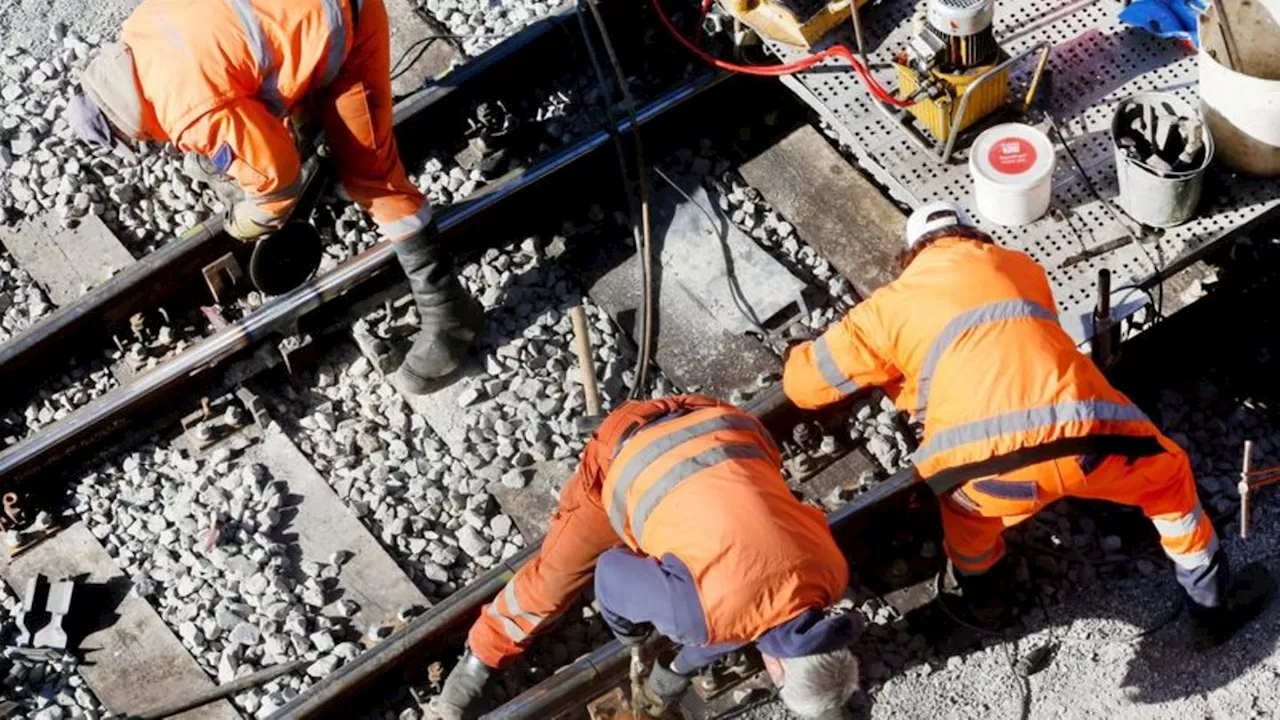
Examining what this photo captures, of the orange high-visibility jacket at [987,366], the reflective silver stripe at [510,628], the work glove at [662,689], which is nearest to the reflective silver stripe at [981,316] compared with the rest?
the orange high-visibility jacket at [987,366]

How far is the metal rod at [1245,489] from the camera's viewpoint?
7156mm

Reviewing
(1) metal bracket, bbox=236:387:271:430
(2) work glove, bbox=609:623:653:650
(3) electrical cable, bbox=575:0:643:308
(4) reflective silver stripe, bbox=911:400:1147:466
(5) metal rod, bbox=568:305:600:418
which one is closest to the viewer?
(4) reflective silver stripe, bbox=911:400:1147:466

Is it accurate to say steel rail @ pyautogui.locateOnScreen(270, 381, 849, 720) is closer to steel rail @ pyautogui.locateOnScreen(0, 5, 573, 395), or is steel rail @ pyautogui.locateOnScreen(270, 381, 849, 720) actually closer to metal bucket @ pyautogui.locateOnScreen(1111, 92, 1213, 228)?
steel rail @ pyautogui.locateOnScreen(0, 5, 573, 395)

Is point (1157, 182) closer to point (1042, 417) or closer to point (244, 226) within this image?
point (1042, 417)

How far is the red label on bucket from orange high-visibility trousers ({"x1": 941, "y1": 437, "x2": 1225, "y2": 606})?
1.54m

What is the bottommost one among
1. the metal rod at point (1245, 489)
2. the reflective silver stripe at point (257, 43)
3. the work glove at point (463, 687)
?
the metal rod at point (1245, 489)

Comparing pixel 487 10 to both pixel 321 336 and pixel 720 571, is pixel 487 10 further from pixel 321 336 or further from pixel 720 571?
pixel 720 571

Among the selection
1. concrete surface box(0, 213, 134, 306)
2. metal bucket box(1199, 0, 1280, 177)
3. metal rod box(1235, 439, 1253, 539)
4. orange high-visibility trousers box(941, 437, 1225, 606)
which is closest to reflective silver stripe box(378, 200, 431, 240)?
concrete surface box(0, 213, 134, 306)

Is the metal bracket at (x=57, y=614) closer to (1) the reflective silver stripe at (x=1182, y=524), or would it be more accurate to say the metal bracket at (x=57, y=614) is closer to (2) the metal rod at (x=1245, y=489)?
(1) the reflective silver stripe at (x=1182, y=524)

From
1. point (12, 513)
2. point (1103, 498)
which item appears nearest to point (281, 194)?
point (12, 513)

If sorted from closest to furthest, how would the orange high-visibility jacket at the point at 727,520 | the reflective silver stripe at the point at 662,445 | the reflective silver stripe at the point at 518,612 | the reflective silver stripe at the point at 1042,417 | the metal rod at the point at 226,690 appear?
the orange high-visibility jacket at the point at 727,520, the reflective silver stripe at the point at 662,445, the reflective silver stripe at the point at 1042,417, the reflective silver stripe at the point at 518,612, the metal rod at the point at 226,690

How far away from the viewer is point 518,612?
7.10 m

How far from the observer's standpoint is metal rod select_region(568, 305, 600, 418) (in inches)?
299

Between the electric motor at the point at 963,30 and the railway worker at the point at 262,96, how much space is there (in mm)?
2326
